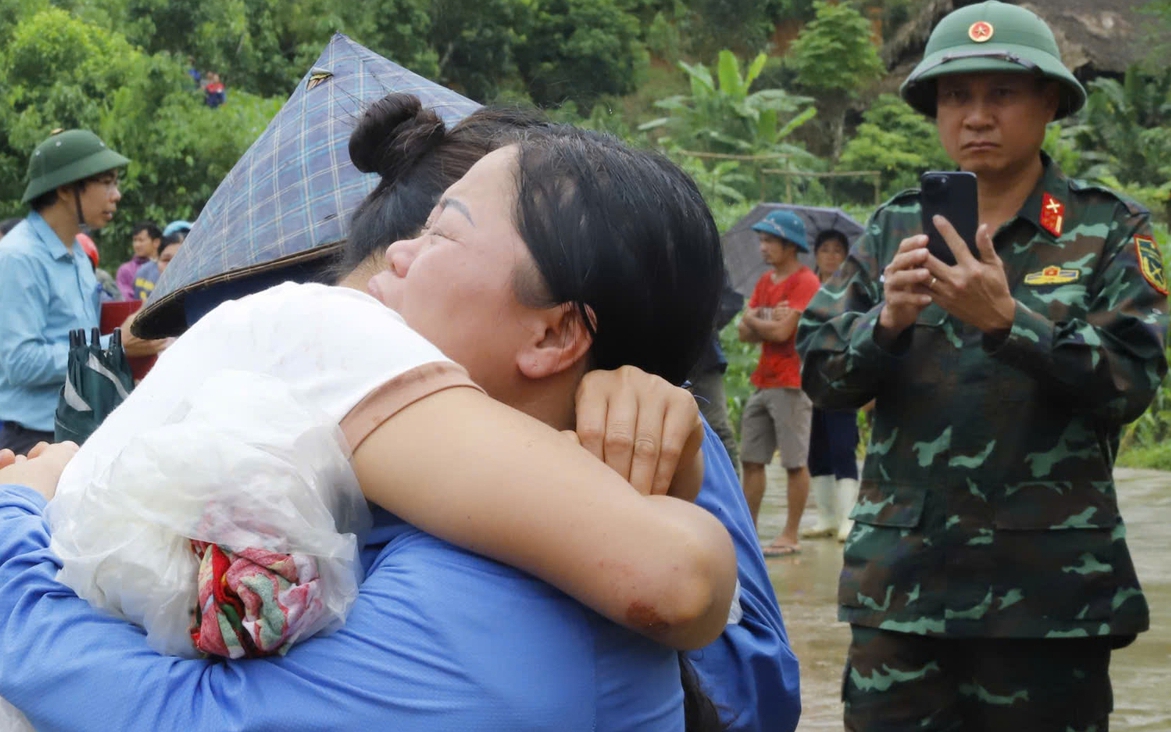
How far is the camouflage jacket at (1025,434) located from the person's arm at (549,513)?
6.23 feet

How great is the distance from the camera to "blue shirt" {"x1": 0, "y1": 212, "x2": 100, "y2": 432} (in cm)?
499

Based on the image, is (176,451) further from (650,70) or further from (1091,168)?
(650,70)

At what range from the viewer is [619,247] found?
129 cm

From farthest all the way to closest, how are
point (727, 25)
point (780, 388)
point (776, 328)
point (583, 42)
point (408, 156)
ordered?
1. point (727, 25)
2. point (583, 42)
3. point (780, 388)
4. point (776, 328)
5. point (408, 156)

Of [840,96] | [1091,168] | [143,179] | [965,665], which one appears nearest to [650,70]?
[840,96]

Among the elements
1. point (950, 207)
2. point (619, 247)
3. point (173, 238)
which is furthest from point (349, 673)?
point (173, 238)

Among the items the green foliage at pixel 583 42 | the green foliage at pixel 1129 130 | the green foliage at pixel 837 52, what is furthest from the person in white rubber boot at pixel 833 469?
the green foliage at pixel 837 52

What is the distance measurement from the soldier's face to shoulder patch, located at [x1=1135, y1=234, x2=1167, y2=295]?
315 mm

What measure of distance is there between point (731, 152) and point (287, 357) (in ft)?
75.9

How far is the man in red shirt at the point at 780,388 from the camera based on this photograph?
788 cm

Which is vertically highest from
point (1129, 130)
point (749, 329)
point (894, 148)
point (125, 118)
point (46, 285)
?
point (46, 285)

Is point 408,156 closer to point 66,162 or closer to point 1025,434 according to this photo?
point 1025,434

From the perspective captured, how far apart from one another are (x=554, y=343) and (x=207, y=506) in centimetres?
39

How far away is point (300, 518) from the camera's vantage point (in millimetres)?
1045
